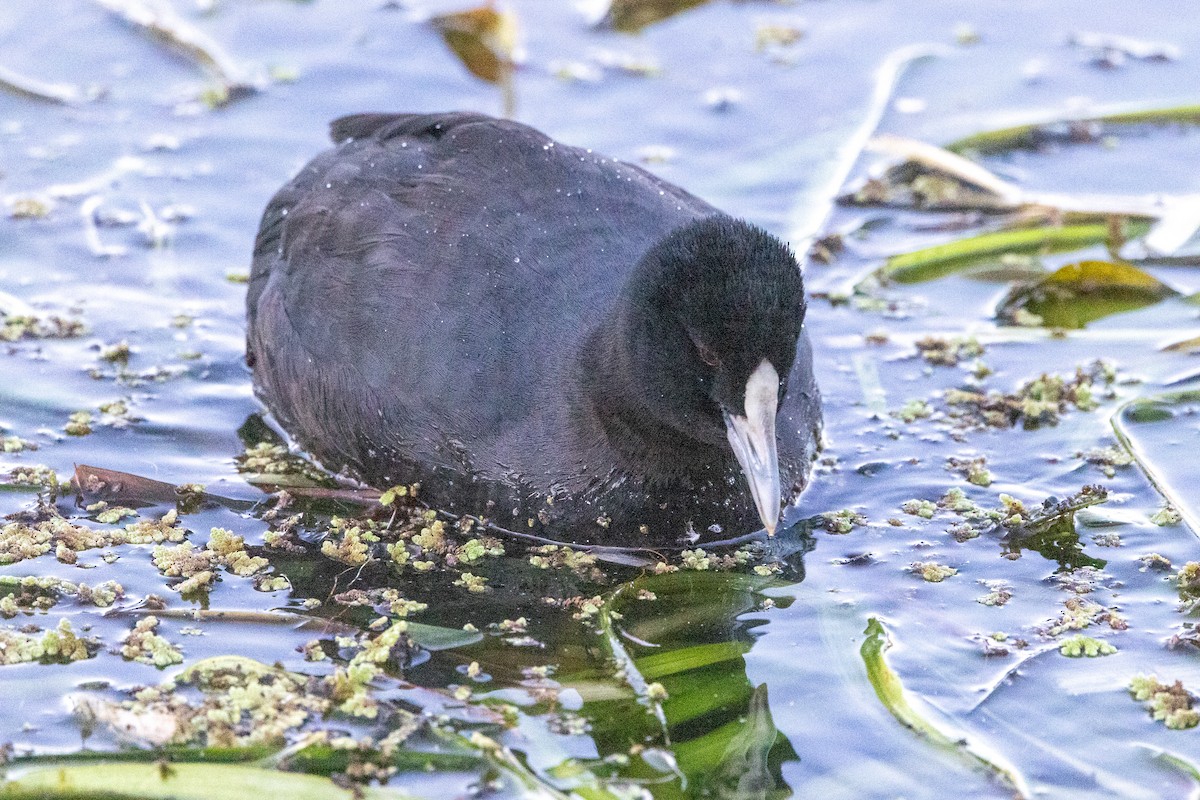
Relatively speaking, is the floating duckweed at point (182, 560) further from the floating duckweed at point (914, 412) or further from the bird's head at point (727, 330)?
the floating duckweed at point (914, 412)

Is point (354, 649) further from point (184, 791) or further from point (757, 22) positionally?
point (757, 22)

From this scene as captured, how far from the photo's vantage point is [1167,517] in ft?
17.7

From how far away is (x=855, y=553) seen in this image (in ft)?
17.5

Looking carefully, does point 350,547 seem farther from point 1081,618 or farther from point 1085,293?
point 1085,293

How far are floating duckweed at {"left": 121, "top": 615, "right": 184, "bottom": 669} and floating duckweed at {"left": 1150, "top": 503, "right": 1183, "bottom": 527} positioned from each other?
3025mm

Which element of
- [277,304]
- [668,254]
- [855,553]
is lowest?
[855,553]

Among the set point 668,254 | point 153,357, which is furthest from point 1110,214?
point 153,357

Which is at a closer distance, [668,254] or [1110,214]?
[668,254]

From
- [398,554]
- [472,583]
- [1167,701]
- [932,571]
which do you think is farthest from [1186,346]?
[398,554]

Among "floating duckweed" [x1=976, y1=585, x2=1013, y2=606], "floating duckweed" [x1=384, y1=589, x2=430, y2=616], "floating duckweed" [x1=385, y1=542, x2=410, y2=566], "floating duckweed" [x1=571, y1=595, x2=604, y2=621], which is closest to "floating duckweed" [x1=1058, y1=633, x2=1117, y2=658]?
"floating duckweed" [x1=976, y1=585, x2=1013, y2=606]

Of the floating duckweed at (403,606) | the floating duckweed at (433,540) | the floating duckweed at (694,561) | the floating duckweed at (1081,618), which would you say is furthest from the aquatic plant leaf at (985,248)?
the floating duckweed at (403,606)

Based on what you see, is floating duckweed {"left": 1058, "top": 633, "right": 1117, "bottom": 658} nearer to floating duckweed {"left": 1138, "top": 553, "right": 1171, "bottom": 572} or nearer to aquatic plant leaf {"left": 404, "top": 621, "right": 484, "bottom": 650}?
floating duckweed {"left": 1138, "top": 553, "right": 1171, "bottom": 572}

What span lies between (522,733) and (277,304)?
2221 mm

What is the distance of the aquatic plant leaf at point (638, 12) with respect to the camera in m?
9.14
